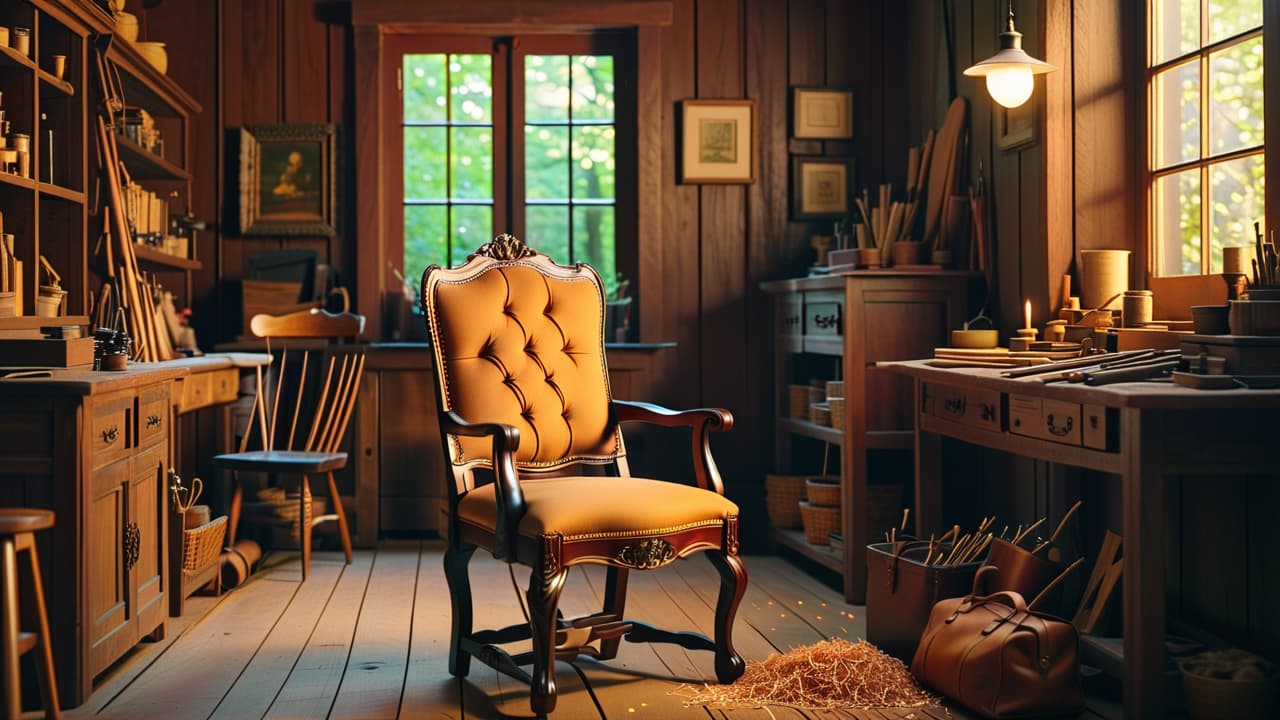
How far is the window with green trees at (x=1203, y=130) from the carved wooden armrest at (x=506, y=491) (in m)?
2.09

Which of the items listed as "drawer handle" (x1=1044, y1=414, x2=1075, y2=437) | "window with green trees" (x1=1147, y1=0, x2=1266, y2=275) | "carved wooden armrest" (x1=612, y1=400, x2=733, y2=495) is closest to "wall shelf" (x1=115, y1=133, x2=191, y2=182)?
"carved wooden armrest" (x1=612, y1=400, x2=733, y2=495)

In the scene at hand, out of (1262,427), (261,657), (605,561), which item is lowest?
(261,657)

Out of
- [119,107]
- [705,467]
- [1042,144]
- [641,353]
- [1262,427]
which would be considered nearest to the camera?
[1262,427]

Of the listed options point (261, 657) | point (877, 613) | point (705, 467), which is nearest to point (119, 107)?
point (261, 657)

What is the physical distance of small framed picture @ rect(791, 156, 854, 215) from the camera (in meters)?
5.69

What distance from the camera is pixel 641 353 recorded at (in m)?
5.48

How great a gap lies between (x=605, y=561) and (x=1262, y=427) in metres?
1.55

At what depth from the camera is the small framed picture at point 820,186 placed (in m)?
5.69

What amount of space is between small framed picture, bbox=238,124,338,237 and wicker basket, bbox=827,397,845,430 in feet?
7.99

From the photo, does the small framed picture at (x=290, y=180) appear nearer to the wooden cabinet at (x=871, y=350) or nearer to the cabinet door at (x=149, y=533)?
the cabinet door at (x=149, y=533)

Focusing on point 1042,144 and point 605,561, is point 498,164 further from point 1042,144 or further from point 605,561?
point 605,561

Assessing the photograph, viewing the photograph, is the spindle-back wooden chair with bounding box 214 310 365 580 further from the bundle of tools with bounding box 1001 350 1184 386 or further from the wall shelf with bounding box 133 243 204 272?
the bundle of tools with bounding box 1001 350 1184 386

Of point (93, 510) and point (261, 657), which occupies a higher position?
point (93, 510)

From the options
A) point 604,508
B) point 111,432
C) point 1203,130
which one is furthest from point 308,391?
point 1203,130
